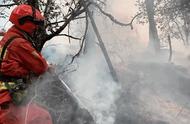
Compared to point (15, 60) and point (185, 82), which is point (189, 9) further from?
point (15, 60)

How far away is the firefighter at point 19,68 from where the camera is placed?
4923 millimetres

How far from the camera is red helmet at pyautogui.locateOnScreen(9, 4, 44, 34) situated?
5082mm

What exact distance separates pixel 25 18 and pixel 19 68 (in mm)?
642

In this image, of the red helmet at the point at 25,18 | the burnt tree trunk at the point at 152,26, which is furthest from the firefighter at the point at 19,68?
the burnt tree trunk at the point at 152,26

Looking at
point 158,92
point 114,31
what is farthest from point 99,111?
point 114,31

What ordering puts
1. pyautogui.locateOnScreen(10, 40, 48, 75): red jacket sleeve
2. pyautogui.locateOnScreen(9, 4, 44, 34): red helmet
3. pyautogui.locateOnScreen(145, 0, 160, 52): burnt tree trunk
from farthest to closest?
pyautogui.locateOnScreen(145, 0, 160, 52): burnt tree trunk → pyautogui.locateOnScreen(9, 4, 44, 34): red helmet → pyautogui.locateOnScreen(10, 40, 48, 75): red jacket sleeve

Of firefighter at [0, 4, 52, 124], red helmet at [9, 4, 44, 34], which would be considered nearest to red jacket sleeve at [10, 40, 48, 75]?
firefighter at [0, 4, 52, 124]

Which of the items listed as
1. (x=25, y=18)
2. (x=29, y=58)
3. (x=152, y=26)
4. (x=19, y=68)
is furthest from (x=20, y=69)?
(x=152, y=26)

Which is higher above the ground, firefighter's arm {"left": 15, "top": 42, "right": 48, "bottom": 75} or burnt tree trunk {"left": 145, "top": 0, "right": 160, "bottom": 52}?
firefighter's arm {"left": 15, "top": 42, "right": 48, "bottom": 75}

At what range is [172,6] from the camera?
58.3 feet

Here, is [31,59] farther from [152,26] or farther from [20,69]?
[152,26]

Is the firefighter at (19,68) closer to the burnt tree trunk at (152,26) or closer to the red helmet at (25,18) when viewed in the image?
the red helmet at (25,18)

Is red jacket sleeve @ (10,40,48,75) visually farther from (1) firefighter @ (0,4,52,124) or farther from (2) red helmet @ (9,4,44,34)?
(2) red helmet @ (9,4,44,34)

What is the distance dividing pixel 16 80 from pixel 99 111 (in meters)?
7.04
